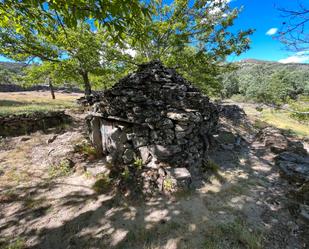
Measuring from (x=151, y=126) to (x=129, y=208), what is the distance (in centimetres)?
245

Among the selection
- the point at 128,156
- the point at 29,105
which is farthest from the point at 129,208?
the point at 29,105

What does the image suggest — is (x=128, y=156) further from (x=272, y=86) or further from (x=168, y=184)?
(x=272, y=86)

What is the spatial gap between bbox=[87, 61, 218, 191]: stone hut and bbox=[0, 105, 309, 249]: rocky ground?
2.25 ft

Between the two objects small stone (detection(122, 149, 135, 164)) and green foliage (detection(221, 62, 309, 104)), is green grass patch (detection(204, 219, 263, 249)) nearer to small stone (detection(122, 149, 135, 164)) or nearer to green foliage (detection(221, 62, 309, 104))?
small stone (detection(122, 149, 135, 164))

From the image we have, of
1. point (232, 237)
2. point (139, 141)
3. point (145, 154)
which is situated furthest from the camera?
point (139, 141)

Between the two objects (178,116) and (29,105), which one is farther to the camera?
(29,105)

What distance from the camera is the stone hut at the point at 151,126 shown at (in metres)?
5.59

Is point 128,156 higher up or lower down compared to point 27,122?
lower down

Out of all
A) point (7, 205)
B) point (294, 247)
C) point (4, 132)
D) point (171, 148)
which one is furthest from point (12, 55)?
point (294, 247)

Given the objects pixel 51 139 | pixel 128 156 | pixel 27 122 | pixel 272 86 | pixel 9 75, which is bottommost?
pixel 128 156

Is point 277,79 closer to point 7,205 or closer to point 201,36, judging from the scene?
point 201,36

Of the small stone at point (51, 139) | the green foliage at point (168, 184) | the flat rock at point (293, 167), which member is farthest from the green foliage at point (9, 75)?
the flat rock at point (293, 167)

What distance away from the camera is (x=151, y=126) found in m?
5.67

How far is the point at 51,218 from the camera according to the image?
4.04 meters
